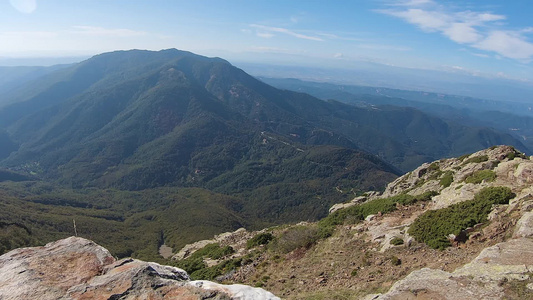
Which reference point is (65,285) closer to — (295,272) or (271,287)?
(271,287)

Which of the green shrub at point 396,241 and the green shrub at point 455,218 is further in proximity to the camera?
the green shrub at point 396,241

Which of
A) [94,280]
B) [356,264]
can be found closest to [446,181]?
[356,264]

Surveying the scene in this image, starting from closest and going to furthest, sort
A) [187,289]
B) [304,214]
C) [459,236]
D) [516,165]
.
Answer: [187,289] → [459,236] → [516,165] → [304,214]

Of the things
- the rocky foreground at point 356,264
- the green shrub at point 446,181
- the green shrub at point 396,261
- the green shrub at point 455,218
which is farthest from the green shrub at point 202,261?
the green shrub at point 446,181

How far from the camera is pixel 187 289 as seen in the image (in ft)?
30.5

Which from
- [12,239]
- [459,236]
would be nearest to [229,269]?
[459,236]

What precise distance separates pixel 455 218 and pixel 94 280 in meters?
22.0

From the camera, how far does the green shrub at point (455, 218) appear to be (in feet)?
65.9

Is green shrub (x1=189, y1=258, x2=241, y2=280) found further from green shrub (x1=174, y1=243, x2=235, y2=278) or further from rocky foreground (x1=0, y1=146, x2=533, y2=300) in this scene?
green shrub (x1=174, y1=243, x2=235, y2=278)

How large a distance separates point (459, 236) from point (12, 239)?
8589cm

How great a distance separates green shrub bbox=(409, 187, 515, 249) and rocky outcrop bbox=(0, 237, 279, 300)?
15711 millimetres

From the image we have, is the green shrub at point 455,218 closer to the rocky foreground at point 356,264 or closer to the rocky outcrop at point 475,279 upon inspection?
the rocky foreground at point 356,264

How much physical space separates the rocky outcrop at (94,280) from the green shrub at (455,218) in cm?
1571

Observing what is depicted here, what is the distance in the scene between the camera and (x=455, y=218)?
69.4ft
